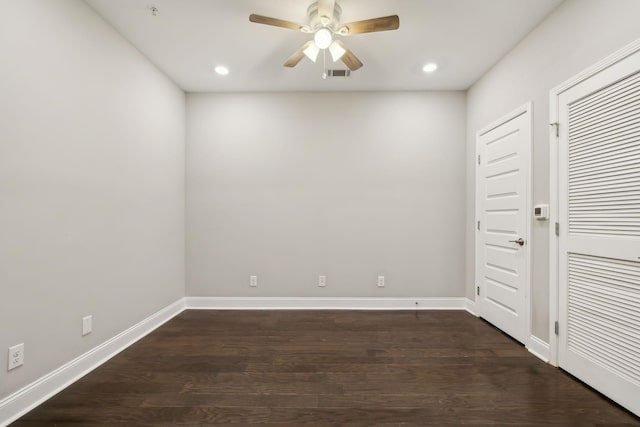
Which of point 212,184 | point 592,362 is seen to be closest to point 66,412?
point 212,184

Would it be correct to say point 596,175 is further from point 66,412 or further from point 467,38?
point 66,412

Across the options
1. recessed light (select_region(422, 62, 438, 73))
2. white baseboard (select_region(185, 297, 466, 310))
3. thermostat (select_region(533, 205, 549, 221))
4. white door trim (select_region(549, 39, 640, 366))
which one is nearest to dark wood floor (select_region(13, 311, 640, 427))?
white door trim (select_region(549, 39, 640, 366))

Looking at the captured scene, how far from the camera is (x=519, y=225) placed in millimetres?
2684

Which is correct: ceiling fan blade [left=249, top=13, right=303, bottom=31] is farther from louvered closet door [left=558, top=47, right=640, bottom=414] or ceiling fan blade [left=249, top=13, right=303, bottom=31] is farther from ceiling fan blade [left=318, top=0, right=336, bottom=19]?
louvered closet door [left=558, top=47, right=640, bottom=414]

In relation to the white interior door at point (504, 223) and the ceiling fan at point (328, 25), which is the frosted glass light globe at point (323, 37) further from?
the white interior door at point (504, 223)

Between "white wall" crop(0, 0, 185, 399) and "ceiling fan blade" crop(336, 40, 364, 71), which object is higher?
"ceiling fan blade" crop(336, 40, 364, 71)

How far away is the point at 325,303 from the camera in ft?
12.1

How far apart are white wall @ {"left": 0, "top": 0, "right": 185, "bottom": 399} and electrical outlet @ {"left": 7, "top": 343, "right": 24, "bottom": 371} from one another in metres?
0.03

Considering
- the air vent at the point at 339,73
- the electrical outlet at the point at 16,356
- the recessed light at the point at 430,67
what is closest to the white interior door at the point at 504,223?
the recessed light at the point at 430,67

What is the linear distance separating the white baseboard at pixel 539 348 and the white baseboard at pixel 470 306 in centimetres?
89

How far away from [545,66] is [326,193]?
8.00 feet

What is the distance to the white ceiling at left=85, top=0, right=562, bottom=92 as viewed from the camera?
2232 mm

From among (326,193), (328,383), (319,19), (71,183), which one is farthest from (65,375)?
(319,19)

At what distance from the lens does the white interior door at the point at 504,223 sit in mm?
2613
